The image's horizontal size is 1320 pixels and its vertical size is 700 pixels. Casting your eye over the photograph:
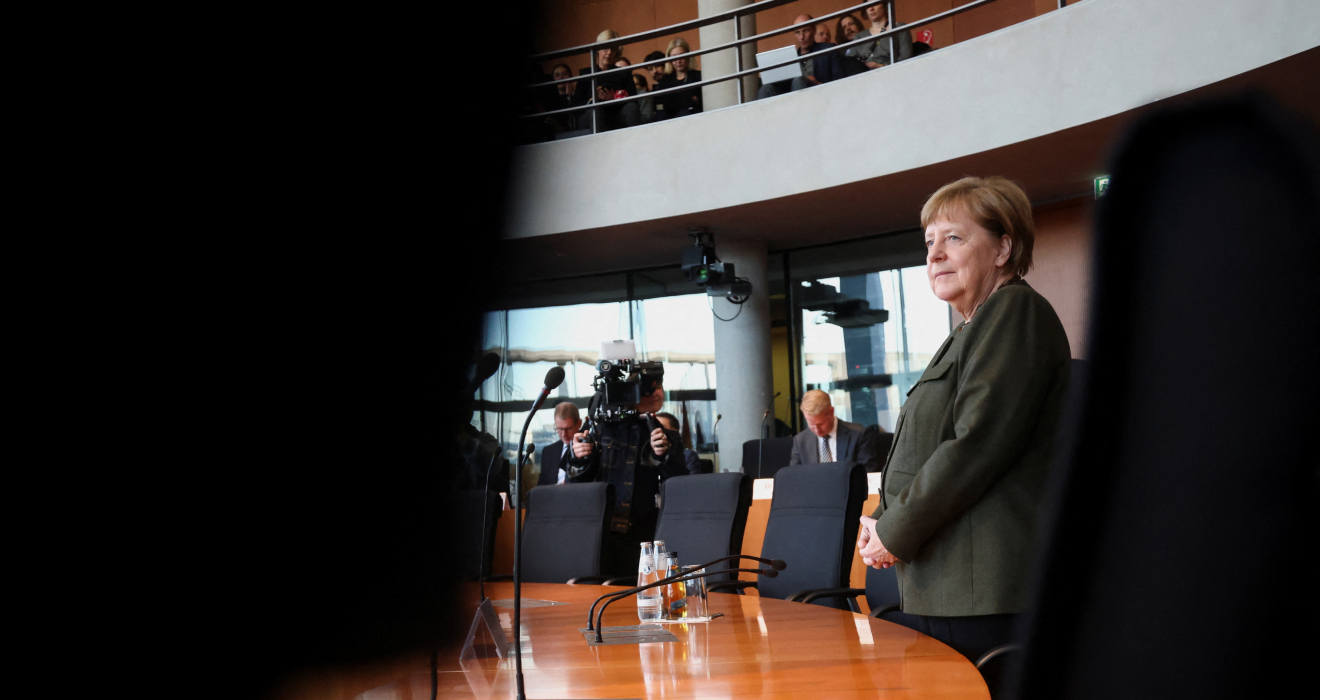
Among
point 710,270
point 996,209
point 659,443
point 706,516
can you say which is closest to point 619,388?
point 659,443

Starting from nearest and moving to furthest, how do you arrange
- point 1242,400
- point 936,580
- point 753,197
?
point 1242,400 < point 936,580 < point 753,197

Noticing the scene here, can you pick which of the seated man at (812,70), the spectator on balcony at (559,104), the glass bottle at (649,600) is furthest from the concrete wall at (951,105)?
the spectator on balcony at (559,104)

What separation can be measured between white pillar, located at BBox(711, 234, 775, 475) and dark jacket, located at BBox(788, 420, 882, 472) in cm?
151

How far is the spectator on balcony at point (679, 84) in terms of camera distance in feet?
23.6

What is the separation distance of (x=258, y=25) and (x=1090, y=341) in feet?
0.58

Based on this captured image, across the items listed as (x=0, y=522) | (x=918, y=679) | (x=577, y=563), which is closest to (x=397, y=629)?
(x=0, y=522)

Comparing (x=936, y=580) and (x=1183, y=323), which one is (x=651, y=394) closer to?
(x=936, y=580)

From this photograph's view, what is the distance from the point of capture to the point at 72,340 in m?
0.19

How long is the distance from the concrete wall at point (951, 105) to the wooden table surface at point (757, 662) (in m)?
2.36

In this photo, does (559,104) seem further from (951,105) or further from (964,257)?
(951,105)

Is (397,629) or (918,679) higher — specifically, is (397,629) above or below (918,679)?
above

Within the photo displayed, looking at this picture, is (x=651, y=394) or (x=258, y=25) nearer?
(x=258, y=25)

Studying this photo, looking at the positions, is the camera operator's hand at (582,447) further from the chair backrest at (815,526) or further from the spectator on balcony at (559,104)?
the spectator on balcony at (559,104)

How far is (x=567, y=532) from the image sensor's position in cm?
388
